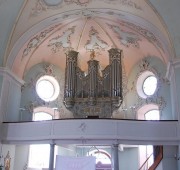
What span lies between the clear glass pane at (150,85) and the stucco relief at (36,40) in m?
5.07

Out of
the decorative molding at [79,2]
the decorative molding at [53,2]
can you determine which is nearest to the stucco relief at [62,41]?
the decorative molding at [79,2]

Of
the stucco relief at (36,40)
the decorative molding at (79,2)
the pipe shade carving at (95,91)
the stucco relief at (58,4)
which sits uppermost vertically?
the decorative molding at (79,2)

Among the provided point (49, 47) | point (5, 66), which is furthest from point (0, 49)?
point (49, 47)

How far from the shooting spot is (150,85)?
48.4 feet

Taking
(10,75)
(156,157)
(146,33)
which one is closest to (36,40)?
(10,75)

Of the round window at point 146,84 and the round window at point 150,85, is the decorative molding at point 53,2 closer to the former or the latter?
the round window at point 146,84

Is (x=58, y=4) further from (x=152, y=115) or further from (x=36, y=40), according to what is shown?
(x=152, y=115)

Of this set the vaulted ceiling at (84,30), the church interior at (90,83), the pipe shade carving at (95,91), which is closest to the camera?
the church interior at (90,83)

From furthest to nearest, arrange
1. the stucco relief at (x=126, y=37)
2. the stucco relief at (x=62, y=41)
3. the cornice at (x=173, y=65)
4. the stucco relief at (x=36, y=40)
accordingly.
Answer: the stucco relief at (x=62, y=41) → the stucco relief at (x=126, y=37) → the stucco relief at (x=36, y=40) → the cornice at (x=173, y=65)

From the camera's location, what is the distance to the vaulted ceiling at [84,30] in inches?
481

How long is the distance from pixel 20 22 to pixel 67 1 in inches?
84.4

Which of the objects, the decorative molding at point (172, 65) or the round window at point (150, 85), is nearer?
the decorative molding at point (172, 65)

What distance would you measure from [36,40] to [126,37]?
4190 millimetres

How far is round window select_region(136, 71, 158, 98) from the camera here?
1461 cm
